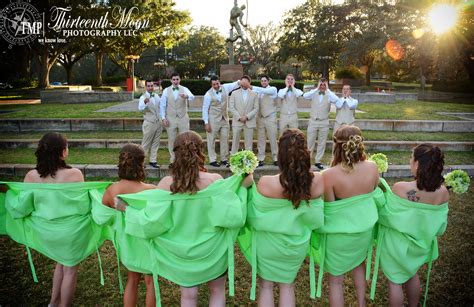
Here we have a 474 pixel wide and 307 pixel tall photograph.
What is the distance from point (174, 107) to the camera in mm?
8000

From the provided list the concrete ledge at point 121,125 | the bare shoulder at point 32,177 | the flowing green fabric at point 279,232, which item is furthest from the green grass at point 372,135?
the flowing green fabric at point 279,232

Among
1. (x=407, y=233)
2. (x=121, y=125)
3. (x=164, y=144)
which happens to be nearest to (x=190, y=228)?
(x=407, y=233)

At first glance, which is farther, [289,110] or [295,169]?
[289,110]

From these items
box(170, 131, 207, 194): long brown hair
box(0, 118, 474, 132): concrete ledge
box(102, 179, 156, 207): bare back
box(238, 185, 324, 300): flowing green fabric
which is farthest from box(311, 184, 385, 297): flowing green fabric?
box(0, 118, 474, 132): concrete ledge

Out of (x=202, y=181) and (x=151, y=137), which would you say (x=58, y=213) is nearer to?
(x=202, y=181)

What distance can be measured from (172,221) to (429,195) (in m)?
2.20

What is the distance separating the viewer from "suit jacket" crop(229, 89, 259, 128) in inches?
316

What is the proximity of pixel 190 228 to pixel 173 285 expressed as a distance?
56.8 inches

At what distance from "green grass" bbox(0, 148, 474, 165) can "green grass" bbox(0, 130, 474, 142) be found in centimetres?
97

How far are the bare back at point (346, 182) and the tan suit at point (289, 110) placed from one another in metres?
5.32

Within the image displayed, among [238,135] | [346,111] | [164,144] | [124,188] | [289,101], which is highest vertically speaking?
[289,101]

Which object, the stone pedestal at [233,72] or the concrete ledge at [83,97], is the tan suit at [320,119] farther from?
the concrete ledge at [83,97]

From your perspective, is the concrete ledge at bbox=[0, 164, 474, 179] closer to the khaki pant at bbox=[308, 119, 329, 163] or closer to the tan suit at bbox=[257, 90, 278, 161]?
the tan suit at bbox=[257, 90, 278, 161]

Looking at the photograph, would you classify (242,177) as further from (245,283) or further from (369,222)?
(245,283)
